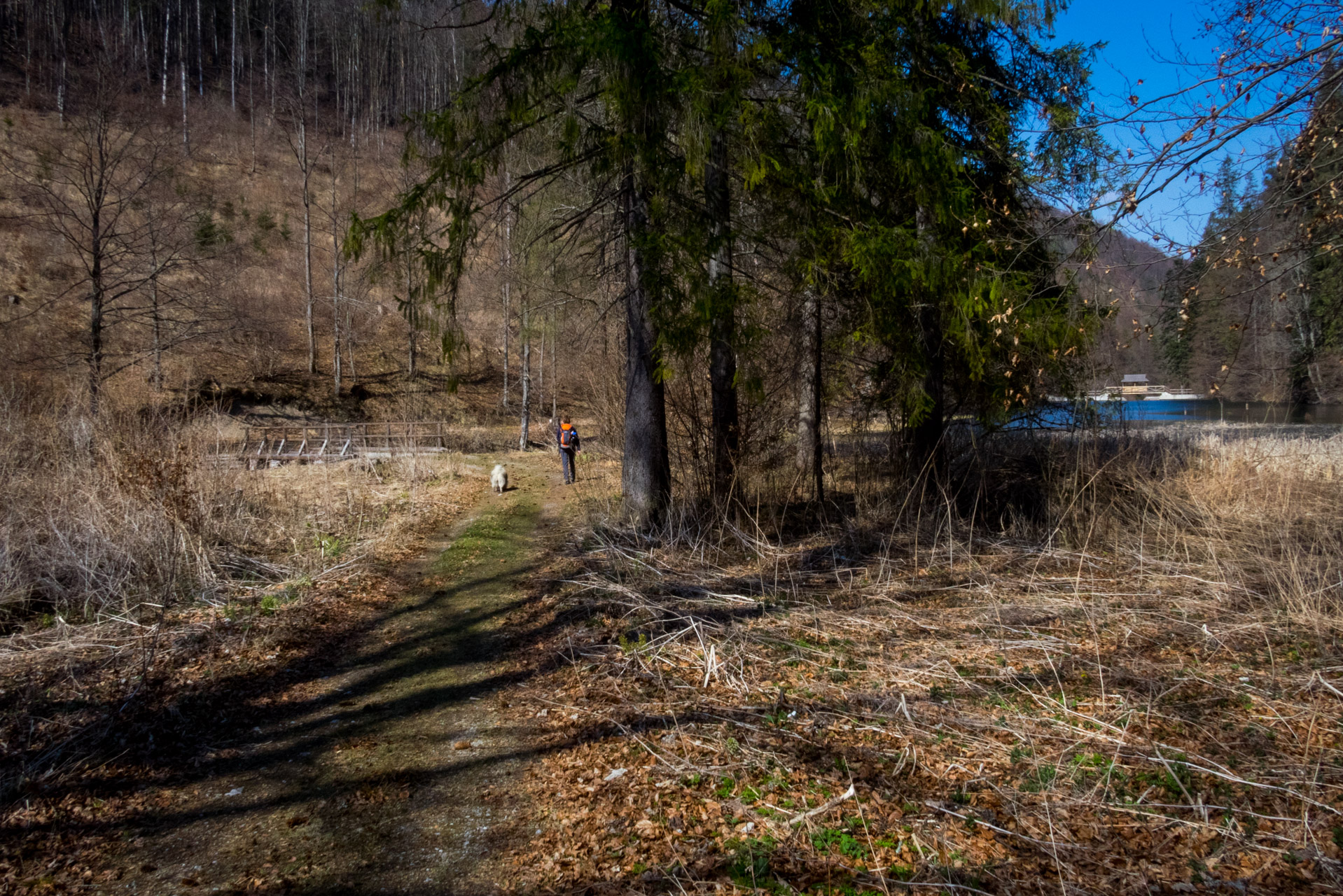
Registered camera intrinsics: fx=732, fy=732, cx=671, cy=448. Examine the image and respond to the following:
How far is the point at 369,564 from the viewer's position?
8.23m

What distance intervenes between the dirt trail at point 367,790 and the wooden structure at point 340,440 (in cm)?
1182

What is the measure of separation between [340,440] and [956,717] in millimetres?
21786

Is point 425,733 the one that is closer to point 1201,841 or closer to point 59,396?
point 1201,841

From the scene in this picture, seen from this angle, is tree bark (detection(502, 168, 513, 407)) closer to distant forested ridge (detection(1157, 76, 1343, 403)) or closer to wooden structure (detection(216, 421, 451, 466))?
wooden structure (detection(216, 421, 451, 466))

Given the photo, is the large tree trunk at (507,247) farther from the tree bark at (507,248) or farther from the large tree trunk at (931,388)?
the large tree trunk at (931,388)

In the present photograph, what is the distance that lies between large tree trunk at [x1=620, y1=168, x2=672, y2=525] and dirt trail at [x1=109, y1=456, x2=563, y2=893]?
116 inches

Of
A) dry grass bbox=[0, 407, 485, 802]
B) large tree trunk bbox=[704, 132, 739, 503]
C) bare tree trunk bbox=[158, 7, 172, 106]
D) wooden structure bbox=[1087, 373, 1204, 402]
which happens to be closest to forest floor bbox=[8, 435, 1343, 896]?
dry grass bbox=[0, 407, 485, 802]

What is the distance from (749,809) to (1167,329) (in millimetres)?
5952

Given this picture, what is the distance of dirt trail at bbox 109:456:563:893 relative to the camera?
10.7 ft

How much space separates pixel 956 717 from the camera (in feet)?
13.6

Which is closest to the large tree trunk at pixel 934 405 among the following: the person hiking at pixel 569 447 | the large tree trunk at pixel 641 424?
the large tree trunk at pixel 641 424

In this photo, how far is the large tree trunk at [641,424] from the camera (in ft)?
27.9

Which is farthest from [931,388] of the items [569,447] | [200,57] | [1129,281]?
[200,57]

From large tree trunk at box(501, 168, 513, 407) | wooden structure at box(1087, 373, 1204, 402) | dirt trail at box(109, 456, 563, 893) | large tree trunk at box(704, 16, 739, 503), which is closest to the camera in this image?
dirt trail at box(109, 456, 563, 893)
